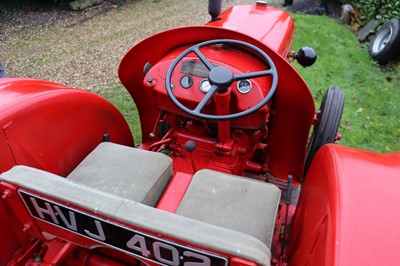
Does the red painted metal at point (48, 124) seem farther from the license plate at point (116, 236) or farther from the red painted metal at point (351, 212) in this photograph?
the red painted metal at point (351, 212)

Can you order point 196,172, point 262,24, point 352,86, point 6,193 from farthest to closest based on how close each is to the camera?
point 352,86 < point 262,24 < point 196,172 < point 6,193

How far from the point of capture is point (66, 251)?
1564mm

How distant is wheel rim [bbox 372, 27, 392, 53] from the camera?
5.72 metres

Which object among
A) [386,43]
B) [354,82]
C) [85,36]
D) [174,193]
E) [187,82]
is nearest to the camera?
[174,193]

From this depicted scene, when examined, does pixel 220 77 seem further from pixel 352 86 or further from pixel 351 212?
pixel 352 86

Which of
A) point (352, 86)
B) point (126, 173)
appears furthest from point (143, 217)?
point (352, 86)

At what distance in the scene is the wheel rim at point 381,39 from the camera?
572 cm

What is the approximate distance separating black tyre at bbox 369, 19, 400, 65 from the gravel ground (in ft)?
8.38

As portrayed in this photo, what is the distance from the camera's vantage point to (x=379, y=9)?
6441mm

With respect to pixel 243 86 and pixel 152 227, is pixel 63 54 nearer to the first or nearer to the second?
pixel 243 86

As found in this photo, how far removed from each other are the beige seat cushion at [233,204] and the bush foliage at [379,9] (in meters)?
5.66

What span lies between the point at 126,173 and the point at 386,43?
5149 millimetres

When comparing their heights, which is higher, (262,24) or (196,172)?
(262,24)

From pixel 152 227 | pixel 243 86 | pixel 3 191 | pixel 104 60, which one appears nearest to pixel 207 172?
pixel 243 86
